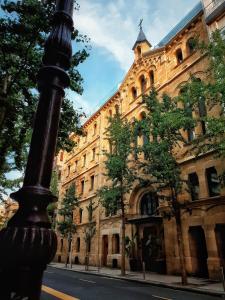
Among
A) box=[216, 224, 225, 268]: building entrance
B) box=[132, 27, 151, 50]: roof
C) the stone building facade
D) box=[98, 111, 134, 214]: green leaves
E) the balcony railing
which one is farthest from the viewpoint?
box=[132, 27, 151, 50]: roof

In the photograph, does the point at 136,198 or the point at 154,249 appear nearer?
the point at 154,249

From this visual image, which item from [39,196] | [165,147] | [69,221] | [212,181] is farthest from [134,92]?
[39,196]

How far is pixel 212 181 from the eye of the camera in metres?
15.0

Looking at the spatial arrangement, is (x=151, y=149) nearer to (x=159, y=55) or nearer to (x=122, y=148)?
(x=122, y=148)

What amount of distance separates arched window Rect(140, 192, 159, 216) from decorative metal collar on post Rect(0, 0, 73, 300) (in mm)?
17915

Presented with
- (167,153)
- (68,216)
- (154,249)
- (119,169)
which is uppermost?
(119,169)

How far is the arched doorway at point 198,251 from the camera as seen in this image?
1446 centimetres

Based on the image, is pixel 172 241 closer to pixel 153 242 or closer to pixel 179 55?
pixel 153 242

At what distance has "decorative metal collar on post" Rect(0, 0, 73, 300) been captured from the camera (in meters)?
1.37

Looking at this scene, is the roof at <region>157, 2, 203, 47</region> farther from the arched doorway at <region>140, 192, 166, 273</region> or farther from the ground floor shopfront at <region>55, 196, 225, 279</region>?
the ground floor shopfront at <region>55, 196, 225, 279</region>

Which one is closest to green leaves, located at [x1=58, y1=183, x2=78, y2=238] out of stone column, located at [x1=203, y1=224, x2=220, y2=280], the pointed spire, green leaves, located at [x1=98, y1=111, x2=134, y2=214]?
green leaves, located at [x1=98, y1=111, x2=134, y2=214]

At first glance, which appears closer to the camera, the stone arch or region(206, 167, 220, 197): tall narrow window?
region(206, 167, 220, 197): tall narrow window

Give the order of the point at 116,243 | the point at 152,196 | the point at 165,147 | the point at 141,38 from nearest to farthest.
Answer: the point at 165,147 < the point at 152,196 < the point at 116,243 < the point at 141,38

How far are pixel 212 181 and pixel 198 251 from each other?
14.6ft
